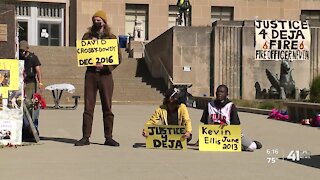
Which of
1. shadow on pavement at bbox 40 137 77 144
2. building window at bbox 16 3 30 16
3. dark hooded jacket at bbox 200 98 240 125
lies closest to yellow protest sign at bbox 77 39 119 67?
shadow on pavement at bbox 40 137 77 144

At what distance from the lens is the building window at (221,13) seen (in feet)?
154

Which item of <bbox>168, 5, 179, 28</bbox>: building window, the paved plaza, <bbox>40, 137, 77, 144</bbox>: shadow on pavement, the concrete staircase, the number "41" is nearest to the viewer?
the paved plaza

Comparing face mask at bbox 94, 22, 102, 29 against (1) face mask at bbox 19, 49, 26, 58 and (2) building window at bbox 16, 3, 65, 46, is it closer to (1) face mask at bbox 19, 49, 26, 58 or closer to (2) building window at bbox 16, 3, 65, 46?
(1) face mask at bbox 19, 49, 26, 58

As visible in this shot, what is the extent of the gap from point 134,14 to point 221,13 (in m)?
6.76

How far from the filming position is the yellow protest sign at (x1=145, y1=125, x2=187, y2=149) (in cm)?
993

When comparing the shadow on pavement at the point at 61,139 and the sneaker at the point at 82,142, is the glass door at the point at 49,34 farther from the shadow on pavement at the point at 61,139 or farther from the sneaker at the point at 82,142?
the sneaker at the point at 82,142

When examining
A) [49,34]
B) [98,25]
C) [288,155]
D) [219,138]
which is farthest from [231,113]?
[49,34]

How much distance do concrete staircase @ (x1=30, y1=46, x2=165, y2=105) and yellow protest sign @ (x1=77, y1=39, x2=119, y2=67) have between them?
15.0m

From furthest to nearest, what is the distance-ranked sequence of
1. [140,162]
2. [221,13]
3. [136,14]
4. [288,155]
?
1. [221,13]
2. [136,14]
3. [288,155]
4. [140,162]

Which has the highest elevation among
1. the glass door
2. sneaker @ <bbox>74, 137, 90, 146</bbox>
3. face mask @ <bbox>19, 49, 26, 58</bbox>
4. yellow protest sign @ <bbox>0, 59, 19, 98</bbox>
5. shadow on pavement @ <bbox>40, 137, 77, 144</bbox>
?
the glass door

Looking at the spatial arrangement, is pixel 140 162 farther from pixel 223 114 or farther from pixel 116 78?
pixel 116 78

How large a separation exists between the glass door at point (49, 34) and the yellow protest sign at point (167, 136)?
37.9 metres

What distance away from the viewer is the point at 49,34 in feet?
155

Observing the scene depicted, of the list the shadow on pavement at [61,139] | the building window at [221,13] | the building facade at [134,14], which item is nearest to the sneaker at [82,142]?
the shadow on pavement at [61,139]
